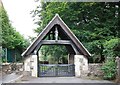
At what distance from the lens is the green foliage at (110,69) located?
966 centimetres

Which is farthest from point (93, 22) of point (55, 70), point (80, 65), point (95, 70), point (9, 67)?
point (9, 67)

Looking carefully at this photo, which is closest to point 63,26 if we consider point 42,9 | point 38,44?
point 38,44

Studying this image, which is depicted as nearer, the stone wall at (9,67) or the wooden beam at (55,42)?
the wooden beam at (55,42)

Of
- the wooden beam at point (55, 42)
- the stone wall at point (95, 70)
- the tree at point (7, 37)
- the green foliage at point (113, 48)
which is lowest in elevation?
the stone wall at point (95, 70)

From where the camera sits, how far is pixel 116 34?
13.9 m

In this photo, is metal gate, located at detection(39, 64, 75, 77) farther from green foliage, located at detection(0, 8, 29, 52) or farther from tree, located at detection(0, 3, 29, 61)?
green foliage, located at detection(0, 8, 29, 52)

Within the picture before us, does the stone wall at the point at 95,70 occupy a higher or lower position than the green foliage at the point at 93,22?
lower

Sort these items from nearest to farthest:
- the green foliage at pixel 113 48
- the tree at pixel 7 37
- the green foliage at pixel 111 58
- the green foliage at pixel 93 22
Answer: the green foliage at pixel 113 48 → the green foliage at pixel 111 58 → the tree at pixel 7 37 → the green foliage at pixel 93 22

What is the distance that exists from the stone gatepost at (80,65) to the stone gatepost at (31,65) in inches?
73.6

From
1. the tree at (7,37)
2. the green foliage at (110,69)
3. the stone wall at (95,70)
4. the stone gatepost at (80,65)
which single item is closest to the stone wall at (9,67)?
the tree at (7,37)

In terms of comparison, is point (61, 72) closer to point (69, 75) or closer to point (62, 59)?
point (69, 75)

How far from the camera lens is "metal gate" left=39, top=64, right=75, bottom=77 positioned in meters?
11.6

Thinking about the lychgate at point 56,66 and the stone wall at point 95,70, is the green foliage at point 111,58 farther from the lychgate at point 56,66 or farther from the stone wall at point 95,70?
the lychgate at point 56,66

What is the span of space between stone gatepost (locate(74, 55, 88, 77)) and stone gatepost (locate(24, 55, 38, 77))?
187 cm
